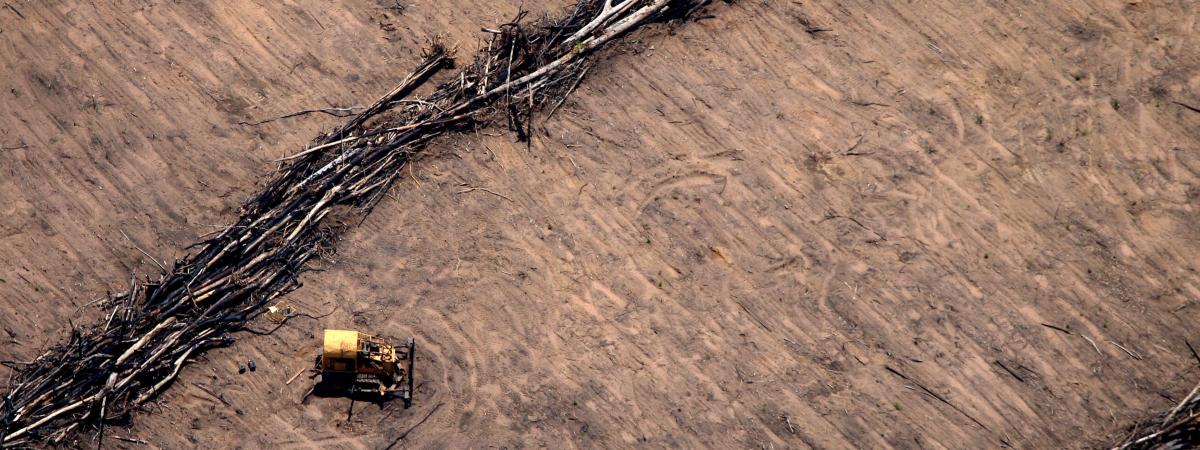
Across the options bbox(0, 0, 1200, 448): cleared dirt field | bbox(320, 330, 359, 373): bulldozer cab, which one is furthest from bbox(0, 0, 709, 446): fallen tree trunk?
bbox(320, 330, 359, 373): bulldozer cab

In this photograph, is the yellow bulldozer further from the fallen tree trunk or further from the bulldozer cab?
the fallen tree trunk

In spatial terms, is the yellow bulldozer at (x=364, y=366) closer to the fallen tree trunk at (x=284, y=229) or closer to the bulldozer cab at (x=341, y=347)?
the bulldozer cab at (x=341, y=347)

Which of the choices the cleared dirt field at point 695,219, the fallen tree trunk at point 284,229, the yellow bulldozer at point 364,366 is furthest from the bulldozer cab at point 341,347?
the fallen tree trunk at point 284,229

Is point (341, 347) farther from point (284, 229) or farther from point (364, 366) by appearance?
point (284, 229)

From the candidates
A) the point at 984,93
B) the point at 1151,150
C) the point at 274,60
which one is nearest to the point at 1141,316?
the point at 1151,150

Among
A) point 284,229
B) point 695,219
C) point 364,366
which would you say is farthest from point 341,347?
point 695,219

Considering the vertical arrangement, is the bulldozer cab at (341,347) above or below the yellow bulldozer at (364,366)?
above

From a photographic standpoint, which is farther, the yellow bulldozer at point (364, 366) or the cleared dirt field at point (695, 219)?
the cleared dirt field at point (695, 219)
